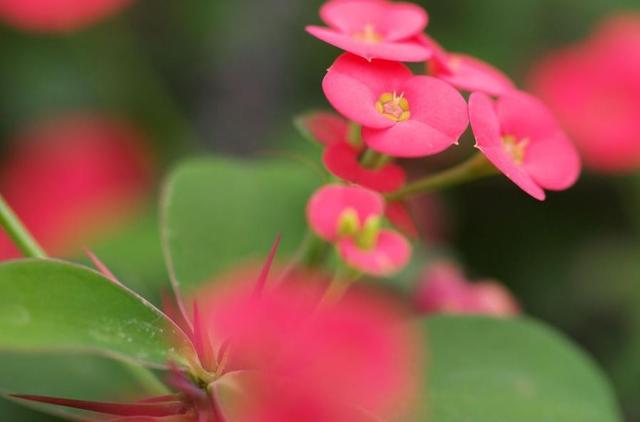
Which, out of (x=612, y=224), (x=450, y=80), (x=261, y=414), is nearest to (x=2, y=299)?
(x=261, y=414)

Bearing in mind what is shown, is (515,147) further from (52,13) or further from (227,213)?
(52,13)

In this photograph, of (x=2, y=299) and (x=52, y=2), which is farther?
(x=52, y=2)

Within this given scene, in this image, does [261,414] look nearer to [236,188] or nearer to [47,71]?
[236,188]

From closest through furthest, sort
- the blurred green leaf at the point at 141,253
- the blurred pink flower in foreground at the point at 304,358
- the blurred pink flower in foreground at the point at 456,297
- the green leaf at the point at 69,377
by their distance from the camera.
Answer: the blurred pink flower in foreground at the point at 304,358, the green leaf at the point at 69,377, the blurred pink flower in foreground at the point at 456,297, the blurred green leaf at the point at 141,253

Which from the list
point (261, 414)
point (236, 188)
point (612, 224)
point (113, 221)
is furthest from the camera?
point (612, 224)

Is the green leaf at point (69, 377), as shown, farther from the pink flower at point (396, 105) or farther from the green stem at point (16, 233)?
the pink flower at point (396, 105)

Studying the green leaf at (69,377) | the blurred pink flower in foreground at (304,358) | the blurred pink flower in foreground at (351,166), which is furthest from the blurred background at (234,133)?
the blurred pink flower in foreground at (304,358)
